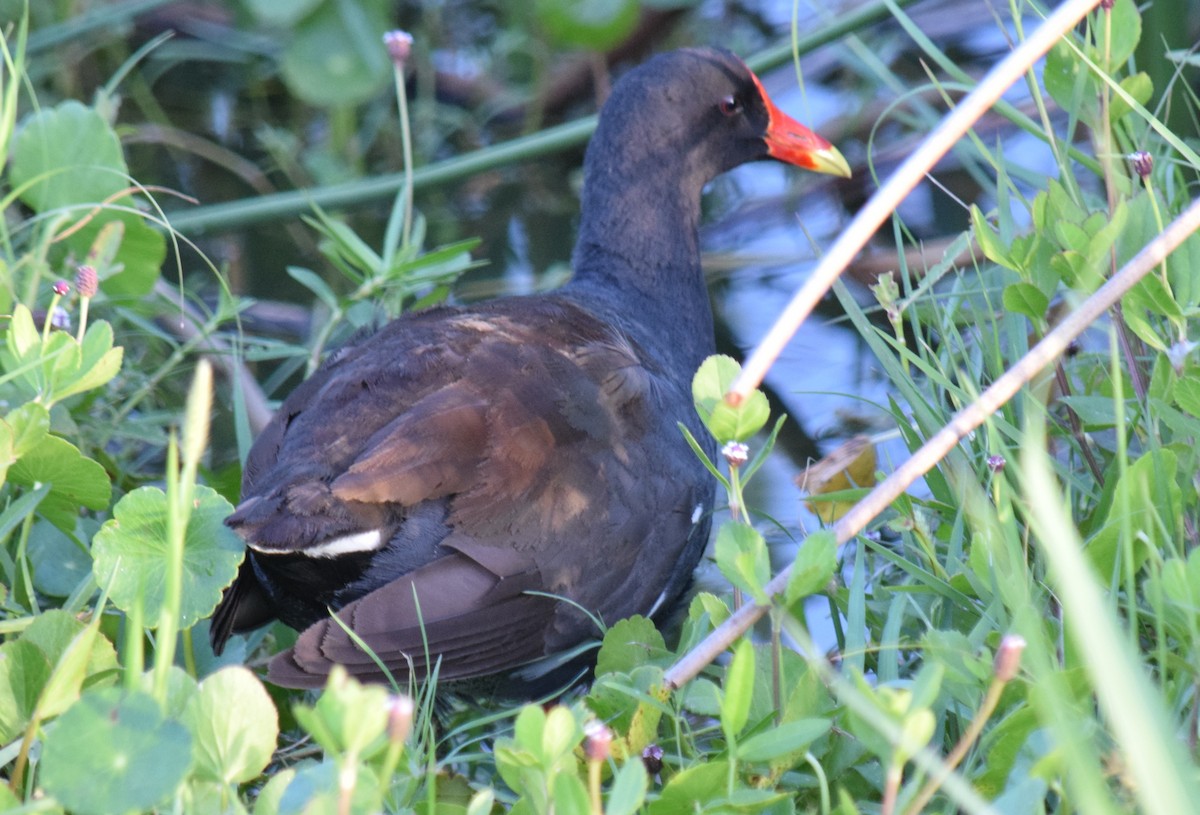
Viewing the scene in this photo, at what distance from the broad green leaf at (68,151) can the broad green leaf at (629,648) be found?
1.19 m

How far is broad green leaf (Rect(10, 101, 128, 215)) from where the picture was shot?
2.30 m

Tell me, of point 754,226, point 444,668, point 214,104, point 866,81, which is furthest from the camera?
point 214,104

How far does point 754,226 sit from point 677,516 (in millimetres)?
1643

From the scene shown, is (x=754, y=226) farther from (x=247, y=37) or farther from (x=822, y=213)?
(x=247, y=37)

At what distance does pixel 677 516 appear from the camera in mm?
1966

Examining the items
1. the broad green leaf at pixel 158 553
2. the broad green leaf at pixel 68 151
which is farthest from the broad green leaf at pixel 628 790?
the broad green leaf at pixel 68 151

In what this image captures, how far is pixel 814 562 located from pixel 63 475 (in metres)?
0.91

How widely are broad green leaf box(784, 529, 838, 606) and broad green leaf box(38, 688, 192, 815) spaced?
0.53 meters

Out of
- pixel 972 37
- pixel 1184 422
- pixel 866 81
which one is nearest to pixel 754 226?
pixel 866 81

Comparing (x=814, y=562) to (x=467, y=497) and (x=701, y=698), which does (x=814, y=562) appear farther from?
(x=467, y=497)

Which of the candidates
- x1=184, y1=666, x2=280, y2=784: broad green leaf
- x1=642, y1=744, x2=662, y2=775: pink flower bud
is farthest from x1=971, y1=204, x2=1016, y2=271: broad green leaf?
x1=184, y1=666, x2=280, y2=784: broad green leaf

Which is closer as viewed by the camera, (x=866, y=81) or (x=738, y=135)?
(x=738, y=135)

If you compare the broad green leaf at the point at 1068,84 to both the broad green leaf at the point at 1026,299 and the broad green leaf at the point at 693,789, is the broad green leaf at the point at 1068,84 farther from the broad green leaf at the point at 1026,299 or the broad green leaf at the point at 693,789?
the broad green leaf at the point at 693,789

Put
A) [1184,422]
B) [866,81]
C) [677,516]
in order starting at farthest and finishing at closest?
1. [866,81]
2. [677,516]
3. [1184,422]
